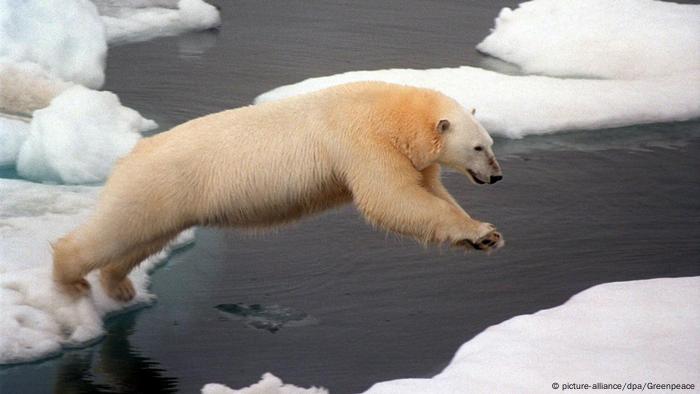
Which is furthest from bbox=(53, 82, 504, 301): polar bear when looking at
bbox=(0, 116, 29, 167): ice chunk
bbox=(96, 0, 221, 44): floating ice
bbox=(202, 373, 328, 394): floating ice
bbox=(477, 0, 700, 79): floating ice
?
bbox=(96, 0, 221, 44): floating ice

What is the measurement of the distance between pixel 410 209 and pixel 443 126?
294mm

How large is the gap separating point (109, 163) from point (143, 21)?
2.80 meters

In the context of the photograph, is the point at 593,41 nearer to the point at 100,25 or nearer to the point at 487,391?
the point at 100,25

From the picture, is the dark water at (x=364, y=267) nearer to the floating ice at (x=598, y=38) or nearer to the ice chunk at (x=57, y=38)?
the ice chunk at (x=57, y=38)

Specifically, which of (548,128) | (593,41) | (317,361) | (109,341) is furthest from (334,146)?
(593,41)

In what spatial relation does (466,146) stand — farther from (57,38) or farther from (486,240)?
(57,38)

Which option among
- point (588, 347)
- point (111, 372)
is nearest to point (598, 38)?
point (588, 347)

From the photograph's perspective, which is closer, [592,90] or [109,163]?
[109,163]

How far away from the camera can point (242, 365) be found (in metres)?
3.69

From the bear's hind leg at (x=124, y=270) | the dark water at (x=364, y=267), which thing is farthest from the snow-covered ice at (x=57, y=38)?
the bear's hind leg at (x=124, y=270)

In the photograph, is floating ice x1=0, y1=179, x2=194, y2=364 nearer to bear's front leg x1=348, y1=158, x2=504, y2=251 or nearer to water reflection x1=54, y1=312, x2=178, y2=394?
water reflection x1=54, y1=312, x2=178, y2=394

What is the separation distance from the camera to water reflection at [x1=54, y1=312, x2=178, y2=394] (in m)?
3.51

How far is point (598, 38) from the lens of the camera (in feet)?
24.5

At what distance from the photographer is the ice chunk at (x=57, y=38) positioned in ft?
20.4
